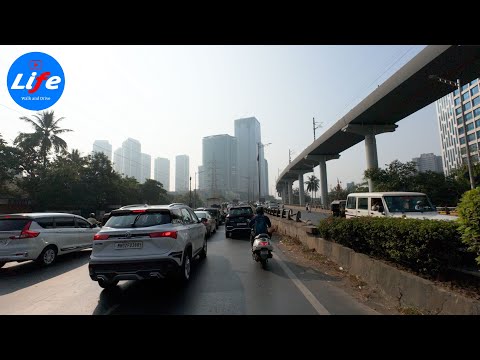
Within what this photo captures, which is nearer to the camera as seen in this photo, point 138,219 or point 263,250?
point 138,219

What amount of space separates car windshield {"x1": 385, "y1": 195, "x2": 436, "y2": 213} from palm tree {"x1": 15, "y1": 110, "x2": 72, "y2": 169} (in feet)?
136

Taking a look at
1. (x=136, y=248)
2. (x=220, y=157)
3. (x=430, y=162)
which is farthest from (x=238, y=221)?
(x=430, y=162)

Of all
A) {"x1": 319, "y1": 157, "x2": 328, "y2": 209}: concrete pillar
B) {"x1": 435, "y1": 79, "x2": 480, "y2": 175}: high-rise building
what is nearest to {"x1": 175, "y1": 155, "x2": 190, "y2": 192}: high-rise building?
{"x1": 319, "y1": 157, "x2": 328, "y2": 209}: concrete pillar

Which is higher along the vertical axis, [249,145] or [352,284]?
[249,145]

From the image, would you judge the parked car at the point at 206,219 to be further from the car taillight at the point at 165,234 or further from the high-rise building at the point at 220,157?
the high-rise building at the point at 220,157

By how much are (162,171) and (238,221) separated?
166 ft

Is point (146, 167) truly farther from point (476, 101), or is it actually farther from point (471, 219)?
point (476, 101)

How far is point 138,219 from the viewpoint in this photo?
6.04m

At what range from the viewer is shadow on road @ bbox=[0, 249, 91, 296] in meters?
6.62

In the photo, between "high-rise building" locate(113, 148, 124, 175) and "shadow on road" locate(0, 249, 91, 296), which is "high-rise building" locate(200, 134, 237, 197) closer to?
"high-rise building" locate(113, 148, 124, 175)
